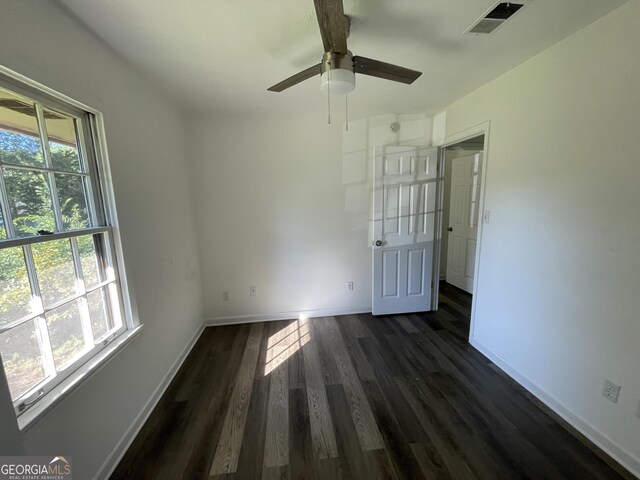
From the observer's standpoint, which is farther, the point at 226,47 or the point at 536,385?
the point at 536,385

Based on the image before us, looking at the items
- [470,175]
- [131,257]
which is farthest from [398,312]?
[131,257]

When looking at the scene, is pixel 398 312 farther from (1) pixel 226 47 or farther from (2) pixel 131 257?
(1) pixel 226 47

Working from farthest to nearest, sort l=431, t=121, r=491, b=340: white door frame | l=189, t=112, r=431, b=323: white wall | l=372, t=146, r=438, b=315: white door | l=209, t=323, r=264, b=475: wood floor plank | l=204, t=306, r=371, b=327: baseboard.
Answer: l=204, t=306, r=371, b=327: baseboard
l=372, t=146, r=438, b=315: white door
l=189, t=112, r=431, b=323: white wall
l=431, t=121, r=491, b=340: white door frame
l=209, t=323, r=264, b=475: wood floor plank

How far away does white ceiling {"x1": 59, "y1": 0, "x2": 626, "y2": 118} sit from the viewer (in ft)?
4.05

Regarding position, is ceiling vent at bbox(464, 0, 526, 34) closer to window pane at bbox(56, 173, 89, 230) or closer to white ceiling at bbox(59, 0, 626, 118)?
white ceiling at bbox(59, 0, 626, 118)

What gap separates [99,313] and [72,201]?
66cm

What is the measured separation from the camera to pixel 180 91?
6.93 feet

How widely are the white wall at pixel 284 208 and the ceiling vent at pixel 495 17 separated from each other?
4.76 feet

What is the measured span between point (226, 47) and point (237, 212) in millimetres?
1605

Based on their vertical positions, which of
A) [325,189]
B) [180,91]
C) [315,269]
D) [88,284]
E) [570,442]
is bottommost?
[570,442]

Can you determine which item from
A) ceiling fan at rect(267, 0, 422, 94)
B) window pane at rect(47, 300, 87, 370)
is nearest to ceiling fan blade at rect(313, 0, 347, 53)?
ceiling fan at rect(267, 0, 422, 94)

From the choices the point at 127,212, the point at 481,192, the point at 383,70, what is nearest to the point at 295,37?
the point at 383,70

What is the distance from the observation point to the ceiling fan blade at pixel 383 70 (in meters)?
1.30

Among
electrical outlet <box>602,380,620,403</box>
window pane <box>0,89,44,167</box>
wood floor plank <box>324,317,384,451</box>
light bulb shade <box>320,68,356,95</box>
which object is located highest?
light bulb shade <box>320,68,356,95</box>
